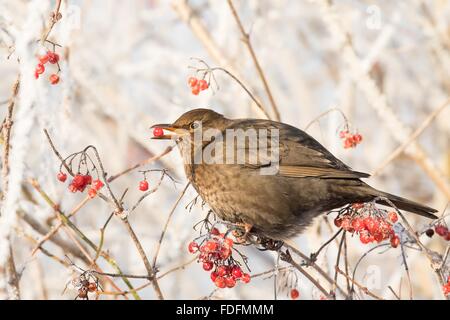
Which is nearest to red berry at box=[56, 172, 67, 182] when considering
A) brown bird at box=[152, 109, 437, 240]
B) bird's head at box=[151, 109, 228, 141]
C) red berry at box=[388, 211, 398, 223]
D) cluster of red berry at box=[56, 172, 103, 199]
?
cluster of red berry at box=[56, 172, 103, 199]

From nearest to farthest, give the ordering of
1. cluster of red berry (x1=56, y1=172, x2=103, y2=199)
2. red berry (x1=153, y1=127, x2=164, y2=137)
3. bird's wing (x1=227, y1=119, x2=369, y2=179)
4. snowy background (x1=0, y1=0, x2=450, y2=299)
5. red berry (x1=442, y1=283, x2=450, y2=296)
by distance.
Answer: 1. red berry (x1=442, y1=283, x2=450, y2=296)
2. cluster of red berry (x1=56, y1=172, x2=103, y2=199)
3. bird's wing (x1=227, y1=119, x2=369, y2=179)
4. red berry (x1=153, y1=127, x2=164, y2=137)
5. snowy background (x1=0, y1=0, x2=450, y2=299)

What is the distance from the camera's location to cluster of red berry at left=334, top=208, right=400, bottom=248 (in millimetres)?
2523

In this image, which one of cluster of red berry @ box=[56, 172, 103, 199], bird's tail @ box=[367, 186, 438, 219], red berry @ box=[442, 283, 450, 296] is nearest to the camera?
red berry @ box=[442, 283, 450, 296]

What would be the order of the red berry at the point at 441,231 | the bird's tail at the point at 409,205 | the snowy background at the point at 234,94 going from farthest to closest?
the snowy background at the point at 234,94, the bird's tail at the point at 409,205, the red berry at the point at 441,231

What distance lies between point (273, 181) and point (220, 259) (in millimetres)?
929

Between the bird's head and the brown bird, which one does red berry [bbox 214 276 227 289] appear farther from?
the bird's head

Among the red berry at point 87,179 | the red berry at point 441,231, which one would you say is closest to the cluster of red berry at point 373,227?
the red berry at point 441,231

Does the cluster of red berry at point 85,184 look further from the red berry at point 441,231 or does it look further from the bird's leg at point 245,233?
the red berry at point 441,231

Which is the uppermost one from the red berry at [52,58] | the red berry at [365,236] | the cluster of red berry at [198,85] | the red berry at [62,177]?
the cluster of red berry at [198,85]

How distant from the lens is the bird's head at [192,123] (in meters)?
3.60

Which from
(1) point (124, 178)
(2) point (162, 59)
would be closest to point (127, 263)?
(1) point (124, 178)

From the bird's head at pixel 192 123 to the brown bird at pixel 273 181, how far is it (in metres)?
0.03

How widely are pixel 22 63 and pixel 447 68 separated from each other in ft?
13.7

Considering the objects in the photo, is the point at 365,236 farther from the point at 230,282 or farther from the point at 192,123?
the point at 192,123
